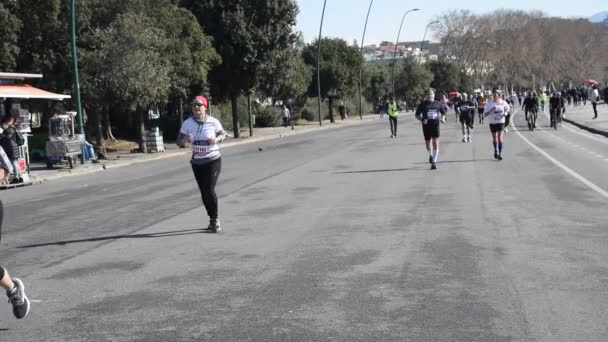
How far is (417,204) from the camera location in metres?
12.0

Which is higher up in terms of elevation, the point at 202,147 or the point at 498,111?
the point at 202,147

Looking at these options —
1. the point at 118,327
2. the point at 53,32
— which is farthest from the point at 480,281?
the point at 53,32

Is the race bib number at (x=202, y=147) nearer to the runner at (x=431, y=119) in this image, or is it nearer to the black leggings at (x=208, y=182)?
the black leggings at (x=208, y=182)

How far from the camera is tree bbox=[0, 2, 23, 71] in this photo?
25.2 metres

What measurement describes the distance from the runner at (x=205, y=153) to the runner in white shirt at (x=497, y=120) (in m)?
10.8

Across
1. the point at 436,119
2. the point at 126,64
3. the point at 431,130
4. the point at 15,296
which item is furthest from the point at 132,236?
the point at 126,64

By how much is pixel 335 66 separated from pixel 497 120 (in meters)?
42.6

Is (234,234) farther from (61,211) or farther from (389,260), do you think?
(61,211)

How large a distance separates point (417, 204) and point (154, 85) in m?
17.0

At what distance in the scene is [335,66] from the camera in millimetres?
61312

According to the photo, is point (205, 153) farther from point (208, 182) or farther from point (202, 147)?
point (208, 182)

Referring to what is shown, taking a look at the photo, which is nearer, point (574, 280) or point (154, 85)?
point (574, 280)

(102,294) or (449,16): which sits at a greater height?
(449,16)

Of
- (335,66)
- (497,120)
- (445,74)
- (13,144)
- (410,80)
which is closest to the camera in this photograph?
(13,144)
